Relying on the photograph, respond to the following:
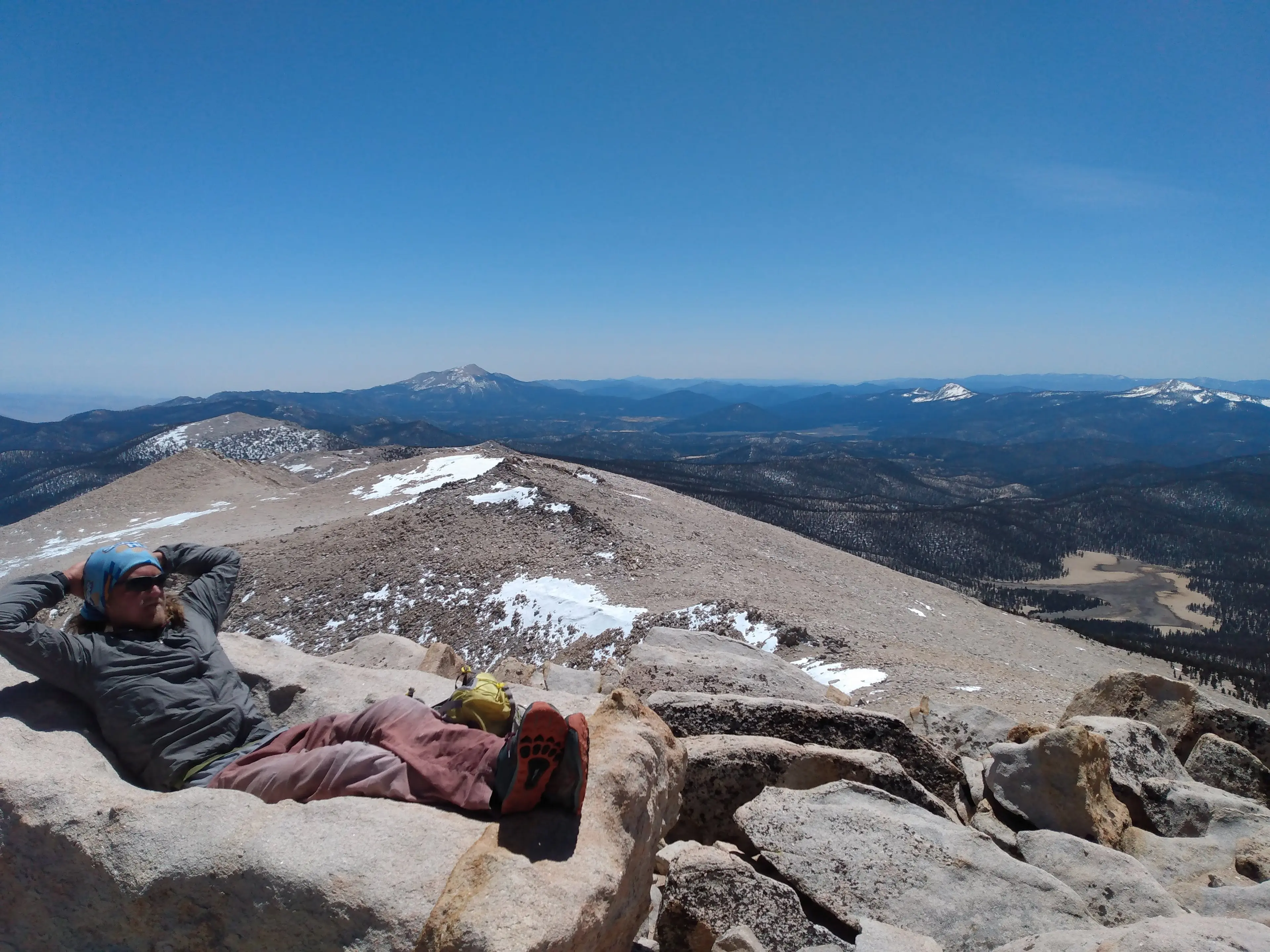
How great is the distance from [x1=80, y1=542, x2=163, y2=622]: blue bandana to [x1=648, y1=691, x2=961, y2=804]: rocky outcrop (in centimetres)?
528

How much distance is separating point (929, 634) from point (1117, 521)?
189m

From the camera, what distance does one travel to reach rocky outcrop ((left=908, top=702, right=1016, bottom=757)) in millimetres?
9539

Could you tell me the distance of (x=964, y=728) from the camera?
9938mm

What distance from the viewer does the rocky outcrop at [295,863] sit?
3447 mm

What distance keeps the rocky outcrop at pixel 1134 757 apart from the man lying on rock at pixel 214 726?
6.58 metres

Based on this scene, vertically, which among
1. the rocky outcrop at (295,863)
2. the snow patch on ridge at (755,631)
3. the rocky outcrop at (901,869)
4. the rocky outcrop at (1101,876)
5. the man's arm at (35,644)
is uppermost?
the man's arm at (35,644)

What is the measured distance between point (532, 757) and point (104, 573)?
435 cm

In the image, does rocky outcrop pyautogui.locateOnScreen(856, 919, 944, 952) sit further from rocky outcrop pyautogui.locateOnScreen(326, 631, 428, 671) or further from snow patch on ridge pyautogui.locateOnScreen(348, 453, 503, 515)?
snow patch on ridge pyautogui.locateOnScreen(348, 453, 503, 515)

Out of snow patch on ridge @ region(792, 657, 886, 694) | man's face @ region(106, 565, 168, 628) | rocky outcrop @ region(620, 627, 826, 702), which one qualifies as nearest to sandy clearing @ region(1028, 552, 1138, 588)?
snow patch on ridge @ region(792, 657, 886, 694)

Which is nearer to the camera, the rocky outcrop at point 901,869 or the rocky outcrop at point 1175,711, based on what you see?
the rocky outcrop at point 901,869

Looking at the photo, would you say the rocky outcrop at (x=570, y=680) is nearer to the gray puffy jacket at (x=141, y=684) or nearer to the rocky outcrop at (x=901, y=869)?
the rocky outcrop at (x=901, y=869)

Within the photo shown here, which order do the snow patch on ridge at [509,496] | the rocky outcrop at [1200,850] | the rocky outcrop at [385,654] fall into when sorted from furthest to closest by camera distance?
the snow patch on ridge at [509,496] < the rocky outcrop at [385,654] < the rocky outcrop at [1200,850]

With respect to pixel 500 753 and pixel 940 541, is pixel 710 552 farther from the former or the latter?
pixel 940 541

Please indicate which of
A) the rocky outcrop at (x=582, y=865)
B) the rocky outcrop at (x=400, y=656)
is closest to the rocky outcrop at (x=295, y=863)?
the rocky outcrop at (x=582, y=865)
